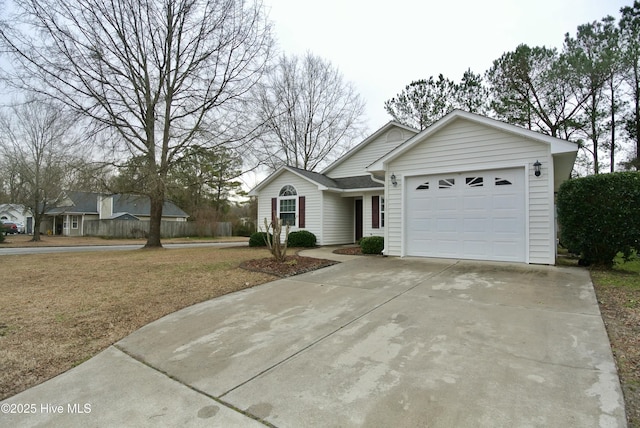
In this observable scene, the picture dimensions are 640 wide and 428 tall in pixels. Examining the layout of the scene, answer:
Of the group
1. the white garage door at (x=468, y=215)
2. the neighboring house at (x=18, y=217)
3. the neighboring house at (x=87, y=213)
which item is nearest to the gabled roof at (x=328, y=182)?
the white garage door at (x=468, y=215)

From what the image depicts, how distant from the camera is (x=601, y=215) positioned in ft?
22.1

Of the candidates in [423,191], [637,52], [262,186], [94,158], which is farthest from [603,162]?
[94,158]

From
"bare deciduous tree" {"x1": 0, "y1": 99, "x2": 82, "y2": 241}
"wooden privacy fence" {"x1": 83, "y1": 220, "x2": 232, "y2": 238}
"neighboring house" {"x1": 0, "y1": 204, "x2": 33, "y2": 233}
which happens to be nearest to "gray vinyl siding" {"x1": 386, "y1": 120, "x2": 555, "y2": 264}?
"bare deciduous tree" {"x1": 0, "y1": 99, "x2": 82, "y2": 241}

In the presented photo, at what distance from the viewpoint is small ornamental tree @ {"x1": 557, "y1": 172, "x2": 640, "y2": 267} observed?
6441 millimetres

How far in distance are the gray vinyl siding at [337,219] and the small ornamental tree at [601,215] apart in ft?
29.4

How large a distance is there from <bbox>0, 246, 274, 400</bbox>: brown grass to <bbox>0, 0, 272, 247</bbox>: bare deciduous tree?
667cm

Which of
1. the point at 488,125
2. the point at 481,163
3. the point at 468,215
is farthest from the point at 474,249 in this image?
the point at 488,125

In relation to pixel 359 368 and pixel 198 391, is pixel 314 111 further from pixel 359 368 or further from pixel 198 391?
pixel 198 391

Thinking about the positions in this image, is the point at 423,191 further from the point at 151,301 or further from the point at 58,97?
the point at 58,97

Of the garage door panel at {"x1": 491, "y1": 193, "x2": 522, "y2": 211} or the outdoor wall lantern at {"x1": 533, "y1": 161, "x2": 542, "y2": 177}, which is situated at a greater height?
the outdoor wall lantern at {"x1": 533, "y1": 161, "x2": 542, "y2": 177}

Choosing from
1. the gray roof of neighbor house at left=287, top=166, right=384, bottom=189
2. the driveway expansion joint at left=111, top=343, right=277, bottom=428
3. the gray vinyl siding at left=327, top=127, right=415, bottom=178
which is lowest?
the driveway expansion joint at left=111, top=343, right=277, bottom=428

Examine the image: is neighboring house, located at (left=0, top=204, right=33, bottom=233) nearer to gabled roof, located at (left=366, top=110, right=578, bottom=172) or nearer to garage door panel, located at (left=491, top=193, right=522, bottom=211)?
Result: gabled roof, located at (left=366, top=110, right=578, bottom=172)

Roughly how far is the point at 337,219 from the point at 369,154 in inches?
160

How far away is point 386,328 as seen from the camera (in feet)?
12.6
